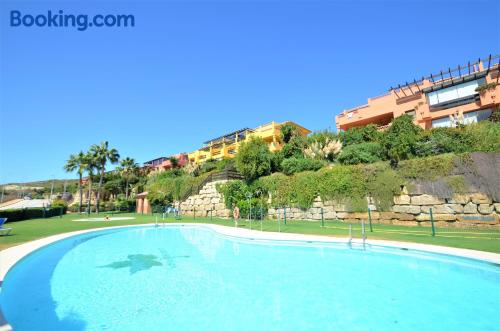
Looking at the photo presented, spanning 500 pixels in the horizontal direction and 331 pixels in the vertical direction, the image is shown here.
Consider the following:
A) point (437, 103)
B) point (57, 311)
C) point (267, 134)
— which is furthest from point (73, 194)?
point (437, 103)

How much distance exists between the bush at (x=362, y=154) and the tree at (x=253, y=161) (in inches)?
244

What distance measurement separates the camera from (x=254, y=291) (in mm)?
5578

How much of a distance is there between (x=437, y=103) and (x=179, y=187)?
29.3 m

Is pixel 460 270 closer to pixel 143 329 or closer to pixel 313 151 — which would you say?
pixel 143 329

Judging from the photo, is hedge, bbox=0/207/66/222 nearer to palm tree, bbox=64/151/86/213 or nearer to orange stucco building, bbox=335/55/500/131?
palm tree, bbox=64/151/86/213

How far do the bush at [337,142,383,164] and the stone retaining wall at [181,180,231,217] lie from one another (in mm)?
11250

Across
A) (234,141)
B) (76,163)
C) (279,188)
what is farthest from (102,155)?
(279,188)

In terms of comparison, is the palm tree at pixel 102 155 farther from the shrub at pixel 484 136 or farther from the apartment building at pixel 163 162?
the shrub at pixel 484 136

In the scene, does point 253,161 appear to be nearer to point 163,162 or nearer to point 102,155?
point 102,155

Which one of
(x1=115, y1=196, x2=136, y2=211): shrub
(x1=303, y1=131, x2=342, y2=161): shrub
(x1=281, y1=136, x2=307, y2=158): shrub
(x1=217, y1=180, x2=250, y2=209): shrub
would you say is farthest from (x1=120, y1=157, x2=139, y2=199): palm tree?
(x1=303, y1=131, x2=342, y2=161): shrub

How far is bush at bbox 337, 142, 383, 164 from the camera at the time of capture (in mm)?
17375

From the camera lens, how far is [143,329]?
3.90 meters

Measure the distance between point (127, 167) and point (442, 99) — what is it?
4843 centimetres

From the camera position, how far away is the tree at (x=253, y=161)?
2164 centimetres
